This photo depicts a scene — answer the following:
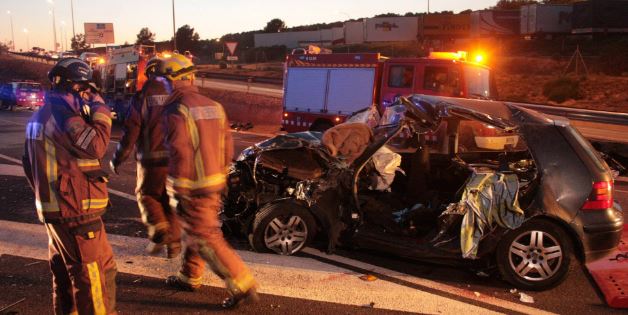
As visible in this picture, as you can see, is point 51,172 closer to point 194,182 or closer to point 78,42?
point 194,182

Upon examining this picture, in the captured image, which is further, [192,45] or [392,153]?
[192,45]

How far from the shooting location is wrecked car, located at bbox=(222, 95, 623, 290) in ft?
15.0

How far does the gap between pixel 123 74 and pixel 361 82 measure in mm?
11303

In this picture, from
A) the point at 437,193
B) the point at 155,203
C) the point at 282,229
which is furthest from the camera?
the point at 437,193

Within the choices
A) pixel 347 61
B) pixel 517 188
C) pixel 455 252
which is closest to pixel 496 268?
pixel 455 252

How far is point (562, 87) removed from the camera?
27234 millimetres

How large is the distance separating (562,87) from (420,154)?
2421cm

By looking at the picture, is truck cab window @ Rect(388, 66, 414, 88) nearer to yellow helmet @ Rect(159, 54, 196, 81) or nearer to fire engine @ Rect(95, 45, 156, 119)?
yellow helmet @ Rect(159, 54, 196, 81)

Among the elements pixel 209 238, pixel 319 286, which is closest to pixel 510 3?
pixel 319 286

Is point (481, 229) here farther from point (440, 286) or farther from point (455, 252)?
point (440, 286)

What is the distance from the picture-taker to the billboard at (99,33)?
53.3 m

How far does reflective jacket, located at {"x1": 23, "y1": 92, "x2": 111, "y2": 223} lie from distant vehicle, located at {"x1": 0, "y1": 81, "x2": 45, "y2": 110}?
24340mm

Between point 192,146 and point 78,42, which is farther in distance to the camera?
point 78,42

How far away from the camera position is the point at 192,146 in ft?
11.7
